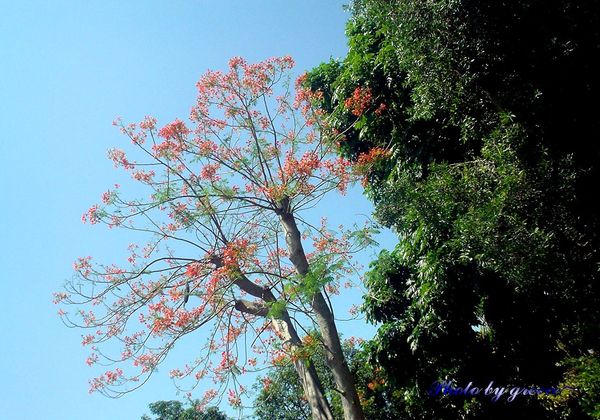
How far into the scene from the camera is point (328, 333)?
6465mm

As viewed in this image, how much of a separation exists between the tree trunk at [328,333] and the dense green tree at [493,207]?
47.3 inches

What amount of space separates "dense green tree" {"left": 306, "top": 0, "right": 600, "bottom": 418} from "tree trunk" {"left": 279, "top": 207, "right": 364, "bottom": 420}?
1.20 metres

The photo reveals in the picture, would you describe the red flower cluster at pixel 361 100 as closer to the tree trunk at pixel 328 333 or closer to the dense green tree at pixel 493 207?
the dense green tree at pixel 493 207

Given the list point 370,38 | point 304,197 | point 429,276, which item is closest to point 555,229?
point 429,276

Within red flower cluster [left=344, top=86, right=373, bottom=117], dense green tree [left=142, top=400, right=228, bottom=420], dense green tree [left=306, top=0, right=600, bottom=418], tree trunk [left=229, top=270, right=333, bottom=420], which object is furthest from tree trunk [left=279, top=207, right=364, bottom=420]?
dense green tree [left=142, top=400, right=228, bottom=420]

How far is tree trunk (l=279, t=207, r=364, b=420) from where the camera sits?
607cm

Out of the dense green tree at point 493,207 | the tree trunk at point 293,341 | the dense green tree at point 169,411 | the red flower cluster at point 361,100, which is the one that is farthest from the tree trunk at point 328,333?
the dense green tree at point 169,411

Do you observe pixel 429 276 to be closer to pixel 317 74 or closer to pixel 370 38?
pixel 370 38

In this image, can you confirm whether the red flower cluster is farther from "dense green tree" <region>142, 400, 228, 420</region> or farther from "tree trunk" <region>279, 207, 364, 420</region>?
"dense green tree" <region>142, 400, 228, 420</region>

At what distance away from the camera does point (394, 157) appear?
8172 mm

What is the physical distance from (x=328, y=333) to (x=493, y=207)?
2.96m

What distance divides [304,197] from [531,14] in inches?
164

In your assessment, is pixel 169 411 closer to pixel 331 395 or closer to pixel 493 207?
pixel 331 395

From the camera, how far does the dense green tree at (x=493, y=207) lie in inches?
199
